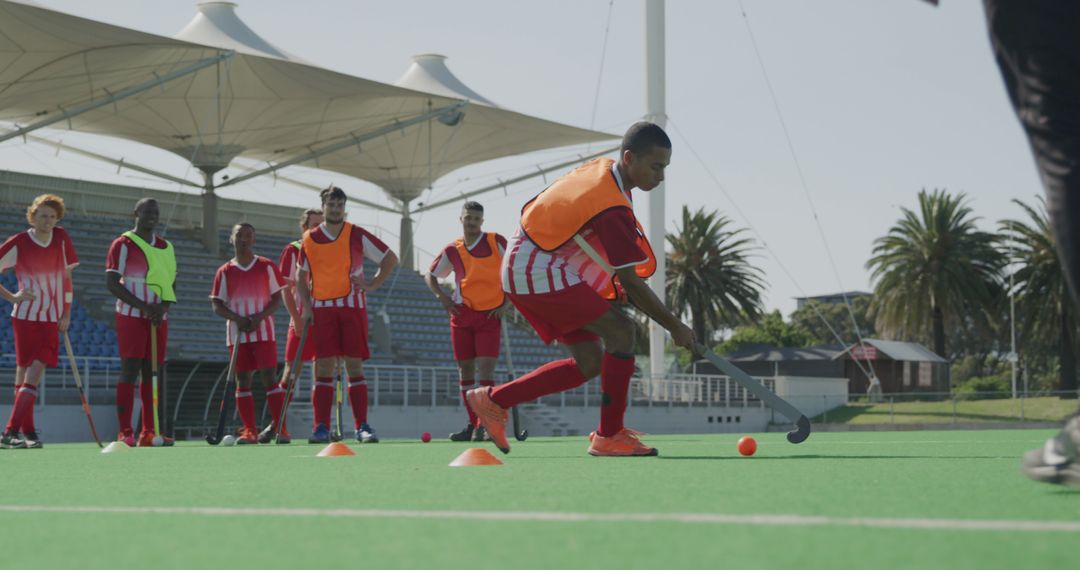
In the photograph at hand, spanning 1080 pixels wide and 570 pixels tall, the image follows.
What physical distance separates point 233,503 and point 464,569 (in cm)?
159

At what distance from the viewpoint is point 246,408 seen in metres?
11.6

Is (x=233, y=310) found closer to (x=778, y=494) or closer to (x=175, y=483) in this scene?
(x=175, y=483)

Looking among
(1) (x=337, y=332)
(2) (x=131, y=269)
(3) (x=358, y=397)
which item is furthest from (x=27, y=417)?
(3) (x=358, y=397)

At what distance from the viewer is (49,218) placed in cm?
1036

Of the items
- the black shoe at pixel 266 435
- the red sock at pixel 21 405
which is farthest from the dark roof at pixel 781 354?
the red sock at pixel 21 405

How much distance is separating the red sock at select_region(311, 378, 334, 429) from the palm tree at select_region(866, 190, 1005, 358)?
133ft

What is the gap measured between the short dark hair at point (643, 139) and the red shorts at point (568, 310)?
734mm

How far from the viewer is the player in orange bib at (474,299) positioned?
1112cm

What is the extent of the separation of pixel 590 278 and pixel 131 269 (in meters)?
5.73

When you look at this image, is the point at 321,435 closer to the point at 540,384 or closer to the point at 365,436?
the point at 365,436

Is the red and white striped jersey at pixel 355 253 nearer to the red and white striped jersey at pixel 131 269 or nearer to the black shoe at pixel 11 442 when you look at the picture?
the red and white striped jersey at pixel 131 269

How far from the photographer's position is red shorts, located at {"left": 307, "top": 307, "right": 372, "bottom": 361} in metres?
10.8

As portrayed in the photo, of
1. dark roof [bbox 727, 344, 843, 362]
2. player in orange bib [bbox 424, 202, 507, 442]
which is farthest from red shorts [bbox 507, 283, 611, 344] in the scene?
dark roof [bbox 727, 344, 843, 362]

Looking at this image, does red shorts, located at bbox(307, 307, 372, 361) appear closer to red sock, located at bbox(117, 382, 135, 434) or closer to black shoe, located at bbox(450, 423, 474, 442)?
black shoe, located at bbox(450, 423, 474, 442)
